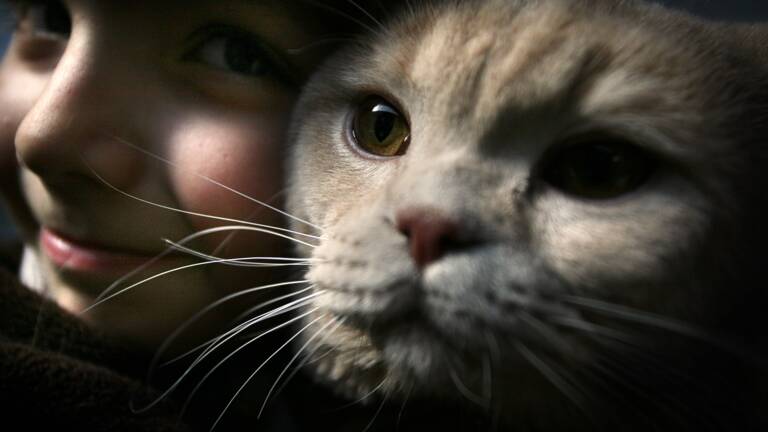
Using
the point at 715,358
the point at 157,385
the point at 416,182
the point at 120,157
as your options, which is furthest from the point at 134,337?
the point at 715,358

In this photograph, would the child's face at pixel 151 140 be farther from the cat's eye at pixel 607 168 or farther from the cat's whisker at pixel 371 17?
the cat's eye at pixel 607 168

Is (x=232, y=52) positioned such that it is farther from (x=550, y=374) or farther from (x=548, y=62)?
(x=550, y=374)

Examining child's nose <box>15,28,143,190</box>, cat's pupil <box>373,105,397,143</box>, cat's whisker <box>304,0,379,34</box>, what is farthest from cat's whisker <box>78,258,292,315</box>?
cat's whisker <box>304,0,379,34</box>

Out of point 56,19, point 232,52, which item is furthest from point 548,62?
point 56,19

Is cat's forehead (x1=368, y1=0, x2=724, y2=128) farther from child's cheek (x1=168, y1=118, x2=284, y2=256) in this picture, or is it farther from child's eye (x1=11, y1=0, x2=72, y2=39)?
child's eye (x1=11, y1=0, x2=72, y2=39)

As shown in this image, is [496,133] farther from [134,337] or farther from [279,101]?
[134,337]

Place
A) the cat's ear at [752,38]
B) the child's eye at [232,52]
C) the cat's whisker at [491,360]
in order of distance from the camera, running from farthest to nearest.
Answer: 1. the child's eye at [232,52]
2. the cat's ear at [752,38]
3. the cat's whisker at [491,360]

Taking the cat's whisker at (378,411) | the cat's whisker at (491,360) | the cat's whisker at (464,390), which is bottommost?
the cat's whisker at (378,411)

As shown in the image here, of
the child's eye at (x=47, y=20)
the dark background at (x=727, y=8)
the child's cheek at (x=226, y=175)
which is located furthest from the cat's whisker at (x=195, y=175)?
the dark background at (x=727, y=8)
